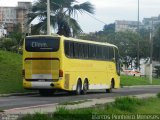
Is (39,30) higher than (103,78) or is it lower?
higher

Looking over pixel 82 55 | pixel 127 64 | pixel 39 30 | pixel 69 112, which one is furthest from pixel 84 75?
pixel 127 64

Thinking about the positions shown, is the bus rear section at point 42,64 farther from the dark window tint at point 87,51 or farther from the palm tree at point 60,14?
the palm tree at point 60,14

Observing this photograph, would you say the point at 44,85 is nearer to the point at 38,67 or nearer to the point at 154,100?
the point at 38,67

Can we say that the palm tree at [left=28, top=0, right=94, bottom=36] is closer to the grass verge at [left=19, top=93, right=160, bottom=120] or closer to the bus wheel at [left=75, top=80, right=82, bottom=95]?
the bus wheel at [left=75, top=80, right=82, bottom=95]

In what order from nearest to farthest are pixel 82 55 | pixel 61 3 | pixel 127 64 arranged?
1. pixel 82 55
2. pixel 61 3
3. pixel 127 64

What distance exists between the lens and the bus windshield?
30111 mm

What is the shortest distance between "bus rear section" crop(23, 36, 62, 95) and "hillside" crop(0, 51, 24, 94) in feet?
8.48

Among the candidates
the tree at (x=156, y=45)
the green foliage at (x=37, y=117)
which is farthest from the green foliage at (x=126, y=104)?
the tree at (x=156, y=45)

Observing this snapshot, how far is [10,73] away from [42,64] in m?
6.48

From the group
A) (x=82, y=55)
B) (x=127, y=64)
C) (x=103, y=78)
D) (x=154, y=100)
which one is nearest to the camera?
(x=154, y=100)

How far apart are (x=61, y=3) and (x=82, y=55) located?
9.32 m

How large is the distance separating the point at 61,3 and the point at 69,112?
27.7m

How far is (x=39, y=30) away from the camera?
1624 inches

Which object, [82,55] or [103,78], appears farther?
[103,78]
